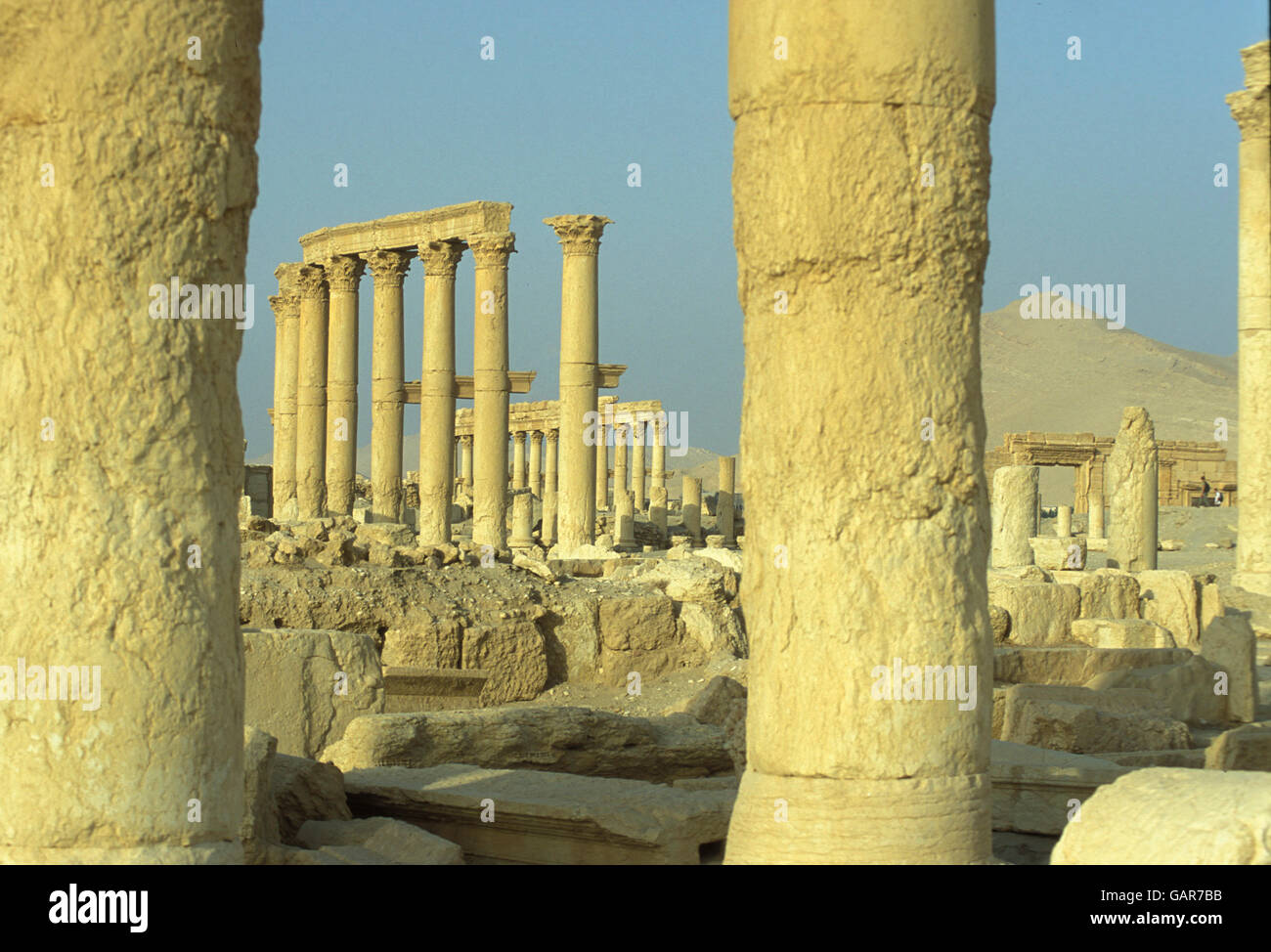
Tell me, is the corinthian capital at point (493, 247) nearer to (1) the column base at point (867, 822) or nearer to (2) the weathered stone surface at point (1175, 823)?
(1) the column base at point (867, 822)

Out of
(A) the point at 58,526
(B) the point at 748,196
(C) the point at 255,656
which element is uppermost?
(B) the point at 748,196

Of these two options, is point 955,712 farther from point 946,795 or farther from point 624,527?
point 624,527

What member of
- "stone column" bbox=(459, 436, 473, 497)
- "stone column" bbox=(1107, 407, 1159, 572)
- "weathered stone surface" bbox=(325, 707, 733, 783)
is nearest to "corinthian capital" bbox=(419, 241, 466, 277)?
"stone column" bbox=(1107, 407, 1159, 572)

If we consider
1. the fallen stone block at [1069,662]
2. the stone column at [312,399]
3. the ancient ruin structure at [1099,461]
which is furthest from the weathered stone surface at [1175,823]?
the ancient ruin structure at [1099,461]

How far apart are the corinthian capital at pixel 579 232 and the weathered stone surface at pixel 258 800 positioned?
77.9 feet

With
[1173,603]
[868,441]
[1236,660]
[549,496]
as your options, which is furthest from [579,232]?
[868,441]

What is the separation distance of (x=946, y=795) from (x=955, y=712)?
0.31m

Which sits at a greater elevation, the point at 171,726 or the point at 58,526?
the point at 58,526

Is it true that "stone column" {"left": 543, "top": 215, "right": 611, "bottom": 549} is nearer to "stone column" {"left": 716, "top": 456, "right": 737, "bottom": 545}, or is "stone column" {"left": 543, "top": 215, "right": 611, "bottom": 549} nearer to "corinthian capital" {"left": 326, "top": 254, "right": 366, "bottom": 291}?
"corinthian capital" {"left": 326, "top": 254, "right": 366, "bottom": 291}

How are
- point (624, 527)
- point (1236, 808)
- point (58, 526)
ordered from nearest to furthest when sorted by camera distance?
point (1236, 808), point (58, 526), point (624, 527)

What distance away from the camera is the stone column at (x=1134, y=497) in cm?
2309

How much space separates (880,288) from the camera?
580cm
